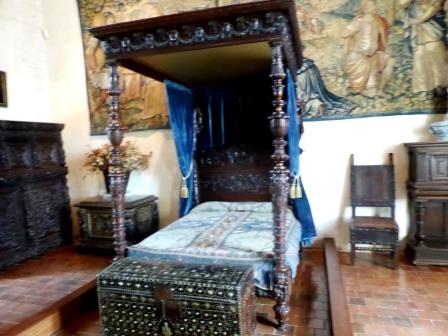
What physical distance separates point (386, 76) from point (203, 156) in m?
2.32

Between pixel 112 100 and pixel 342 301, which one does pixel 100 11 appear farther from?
pixel 342 301

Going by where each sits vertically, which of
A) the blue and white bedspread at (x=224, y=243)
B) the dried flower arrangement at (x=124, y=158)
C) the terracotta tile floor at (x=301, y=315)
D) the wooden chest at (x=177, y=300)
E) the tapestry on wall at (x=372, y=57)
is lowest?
the terracotta tile floor at (x=301, y=315)

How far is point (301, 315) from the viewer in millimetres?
2545

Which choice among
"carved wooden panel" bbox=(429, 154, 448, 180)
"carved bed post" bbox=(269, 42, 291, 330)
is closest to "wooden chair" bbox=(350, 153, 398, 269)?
"carved wooden panel" bbox=(429, 154, 448, 180)

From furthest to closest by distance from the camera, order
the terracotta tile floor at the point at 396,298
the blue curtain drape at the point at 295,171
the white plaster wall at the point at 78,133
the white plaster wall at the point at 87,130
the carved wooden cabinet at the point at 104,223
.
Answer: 1. the white plaster wall at the point at 78,133
2. the carved wooden cabinet at the point at 104,223
3. the white plaster wall at the point at 87,130
4. the blue curtain drape at the point at 295,171
5. the terracotta tile floor at the point at 396,298

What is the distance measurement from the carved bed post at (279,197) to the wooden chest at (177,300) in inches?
8.8

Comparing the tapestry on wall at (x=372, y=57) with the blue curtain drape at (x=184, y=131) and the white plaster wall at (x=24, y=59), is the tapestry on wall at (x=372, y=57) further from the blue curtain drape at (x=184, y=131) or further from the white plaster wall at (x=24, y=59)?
the white plaster wall at (x=24, y=59)

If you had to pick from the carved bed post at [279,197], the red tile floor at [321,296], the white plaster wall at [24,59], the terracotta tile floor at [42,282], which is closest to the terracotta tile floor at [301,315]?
the red tile floor at [321,296]

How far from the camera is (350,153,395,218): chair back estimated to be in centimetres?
356

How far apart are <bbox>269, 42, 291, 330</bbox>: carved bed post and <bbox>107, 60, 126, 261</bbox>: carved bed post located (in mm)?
1203

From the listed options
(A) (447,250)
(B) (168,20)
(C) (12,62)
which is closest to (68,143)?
(C) (12,62)

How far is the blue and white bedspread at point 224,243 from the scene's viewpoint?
2.42 meters

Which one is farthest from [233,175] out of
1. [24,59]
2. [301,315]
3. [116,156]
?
[24,59]

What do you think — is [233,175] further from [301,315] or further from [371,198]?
[301,315]
